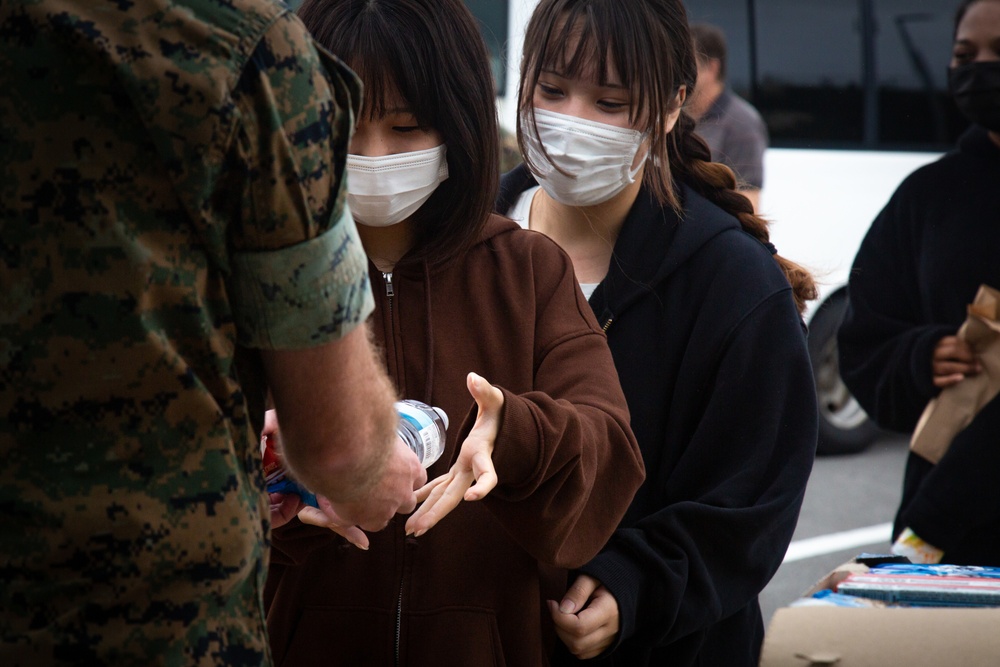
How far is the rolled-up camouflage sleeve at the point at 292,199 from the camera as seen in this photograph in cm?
112

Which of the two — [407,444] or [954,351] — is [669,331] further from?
[954,351]

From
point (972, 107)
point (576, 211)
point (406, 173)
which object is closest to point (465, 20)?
point (406, 173)

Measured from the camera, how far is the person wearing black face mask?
8.72 feet

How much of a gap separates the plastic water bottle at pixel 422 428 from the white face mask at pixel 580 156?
71cm

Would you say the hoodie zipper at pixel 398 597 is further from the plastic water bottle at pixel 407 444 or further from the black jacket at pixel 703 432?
the black jacket at pixel 703 432

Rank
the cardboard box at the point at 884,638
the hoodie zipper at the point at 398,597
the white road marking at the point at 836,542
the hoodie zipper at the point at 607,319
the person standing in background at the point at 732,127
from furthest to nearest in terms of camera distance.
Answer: the person standing in background at the point at 732,127
the white road marking at the point at 836,542
the hoodie zipper at the point at 607,319
the hoodie zipper at the point at 398,597
the cardboard box at the point at 884,638

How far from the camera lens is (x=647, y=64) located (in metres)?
2.17

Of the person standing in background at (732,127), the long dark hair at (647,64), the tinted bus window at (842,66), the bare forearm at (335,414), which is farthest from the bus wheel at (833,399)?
the bare forearm at (335,414)

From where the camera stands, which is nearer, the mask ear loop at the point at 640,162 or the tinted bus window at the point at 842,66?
the mask ear loop at the point at 640,162

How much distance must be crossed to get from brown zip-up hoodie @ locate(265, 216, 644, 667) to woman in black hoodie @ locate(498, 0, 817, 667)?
16cm

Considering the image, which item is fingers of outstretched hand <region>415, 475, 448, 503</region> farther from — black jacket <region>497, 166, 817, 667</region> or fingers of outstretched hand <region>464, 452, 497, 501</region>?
black jacket <region>497, 166, 817, 667</region>

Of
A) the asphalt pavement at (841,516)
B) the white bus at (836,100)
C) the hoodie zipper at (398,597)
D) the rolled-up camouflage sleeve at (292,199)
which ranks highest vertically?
the rolled-up camouflage sleeve at (292,199)

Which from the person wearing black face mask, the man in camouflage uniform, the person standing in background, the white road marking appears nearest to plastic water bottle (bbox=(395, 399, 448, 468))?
the man in camouflage uniform

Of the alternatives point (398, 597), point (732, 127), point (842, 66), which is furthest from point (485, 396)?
point (842, 66)
